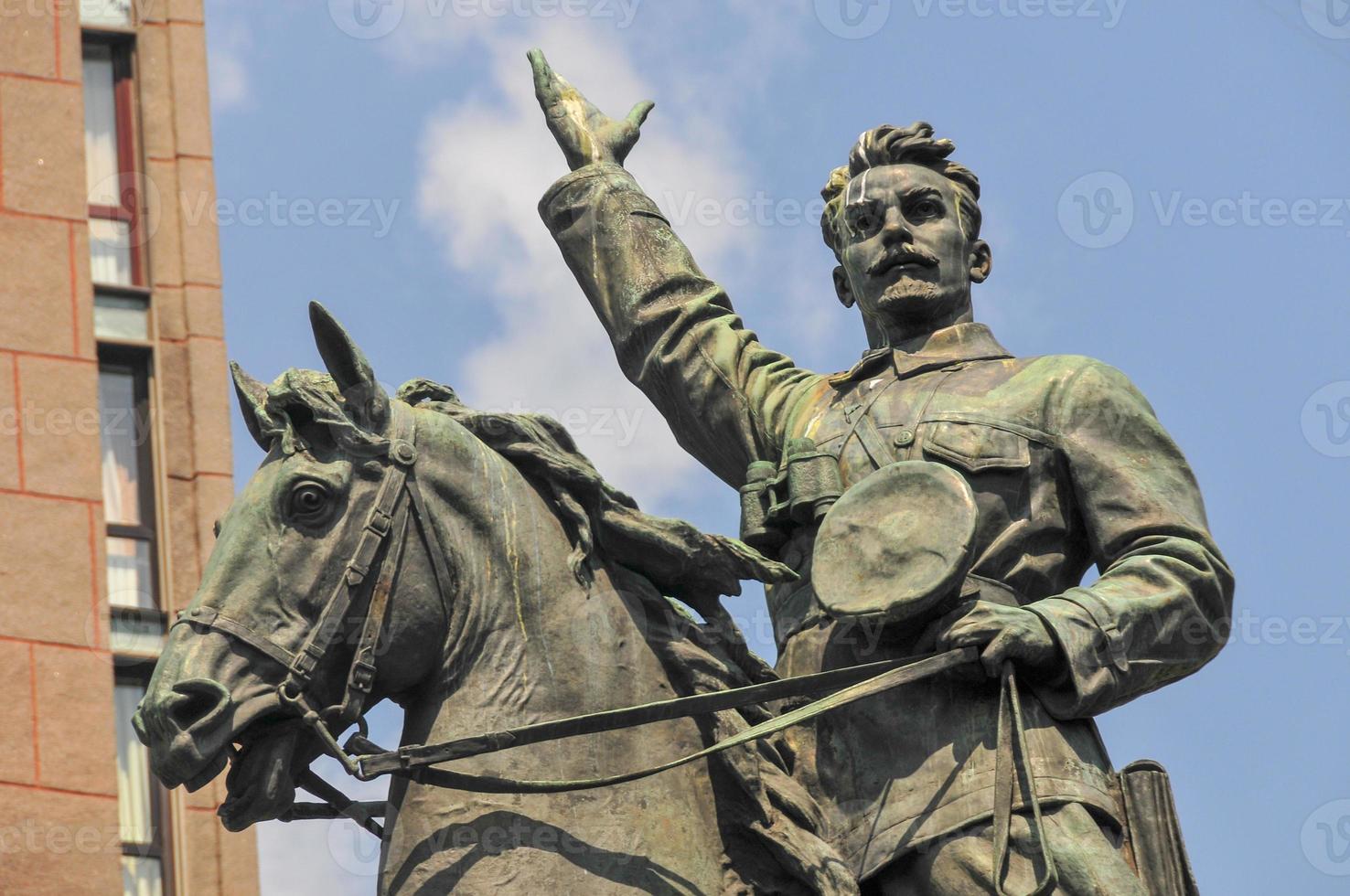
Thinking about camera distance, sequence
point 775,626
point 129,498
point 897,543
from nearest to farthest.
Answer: point 897,543, point 775,626, point 129,498

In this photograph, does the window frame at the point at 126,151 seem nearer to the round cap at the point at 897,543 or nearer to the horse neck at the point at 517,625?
the round cap at the point at 897,543

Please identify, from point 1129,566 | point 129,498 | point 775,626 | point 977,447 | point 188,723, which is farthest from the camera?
point 129,498

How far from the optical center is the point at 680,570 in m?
12.3

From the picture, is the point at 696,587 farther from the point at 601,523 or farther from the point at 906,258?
the point at 906,258

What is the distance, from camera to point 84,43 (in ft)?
129

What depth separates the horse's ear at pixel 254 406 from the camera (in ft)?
39.4

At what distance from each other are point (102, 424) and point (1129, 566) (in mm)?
24868

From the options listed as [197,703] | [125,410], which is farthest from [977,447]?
[125,410]

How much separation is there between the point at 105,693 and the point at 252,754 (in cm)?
2260

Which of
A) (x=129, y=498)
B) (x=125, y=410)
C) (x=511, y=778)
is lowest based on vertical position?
(x=511, y=778)

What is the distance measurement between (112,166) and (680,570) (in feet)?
89.6

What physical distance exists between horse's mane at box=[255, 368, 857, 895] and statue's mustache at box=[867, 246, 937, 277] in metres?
1.72

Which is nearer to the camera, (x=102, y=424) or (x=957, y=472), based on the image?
(x=957, y=472)

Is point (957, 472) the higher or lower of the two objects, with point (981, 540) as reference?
higher
